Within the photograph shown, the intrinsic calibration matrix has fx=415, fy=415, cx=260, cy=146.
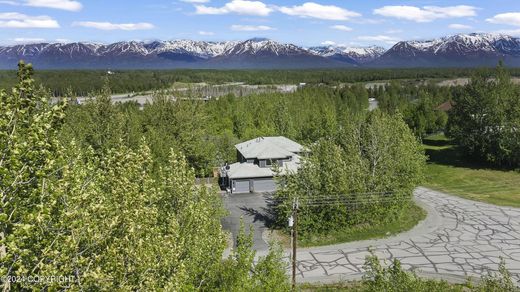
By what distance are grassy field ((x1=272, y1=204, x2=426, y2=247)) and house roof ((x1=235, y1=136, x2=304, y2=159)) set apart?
59.8ft

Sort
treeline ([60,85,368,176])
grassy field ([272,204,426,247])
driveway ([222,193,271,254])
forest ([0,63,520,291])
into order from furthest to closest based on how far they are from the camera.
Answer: treeline ([60,85,368,176])
driveway ([222,193,271,254])
grassy field ([272,204,426,247])
forest ([0,63,520,291])

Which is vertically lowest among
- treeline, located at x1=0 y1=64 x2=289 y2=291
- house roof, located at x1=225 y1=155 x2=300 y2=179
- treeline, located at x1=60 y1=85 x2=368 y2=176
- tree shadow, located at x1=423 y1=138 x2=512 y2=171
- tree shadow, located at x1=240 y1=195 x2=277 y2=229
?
tree shadow, located at x1=240 y1=195 x2=277 y2=229

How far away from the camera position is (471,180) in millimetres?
59906

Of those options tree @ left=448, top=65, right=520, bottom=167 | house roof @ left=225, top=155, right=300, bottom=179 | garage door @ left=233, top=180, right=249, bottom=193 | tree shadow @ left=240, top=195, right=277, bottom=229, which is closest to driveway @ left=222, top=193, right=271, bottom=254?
tree shadow @ left=240, top=195, right=277, bottom=229

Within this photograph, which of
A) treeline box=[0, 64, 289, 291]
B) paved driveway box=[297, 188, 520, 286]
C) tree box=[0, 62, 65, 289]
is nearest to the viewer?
tree box=[0, 62, 65, 289]

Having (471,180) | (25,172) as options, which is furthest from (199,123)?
(25,172)

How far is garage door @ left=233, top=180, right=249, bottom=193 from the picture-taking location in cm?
5600

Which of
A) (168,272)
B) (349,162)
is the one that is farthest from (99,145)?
(168,272)

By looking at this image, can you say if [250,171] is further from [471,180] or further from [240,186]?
[471,180]

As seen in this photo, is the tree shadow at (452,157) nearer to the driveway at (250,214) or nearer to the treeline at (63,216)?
the driveway at (250,214)

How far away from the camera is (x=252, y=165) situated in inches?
2322

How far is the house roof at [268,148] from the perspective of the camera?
2324 inches

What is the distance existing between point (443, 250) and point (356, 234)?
305 inches

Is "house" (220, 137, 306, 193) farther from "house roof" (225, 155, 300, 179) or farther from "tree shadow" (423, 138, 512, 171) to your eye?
"tree shadow" (423, 138, 512, 171)
